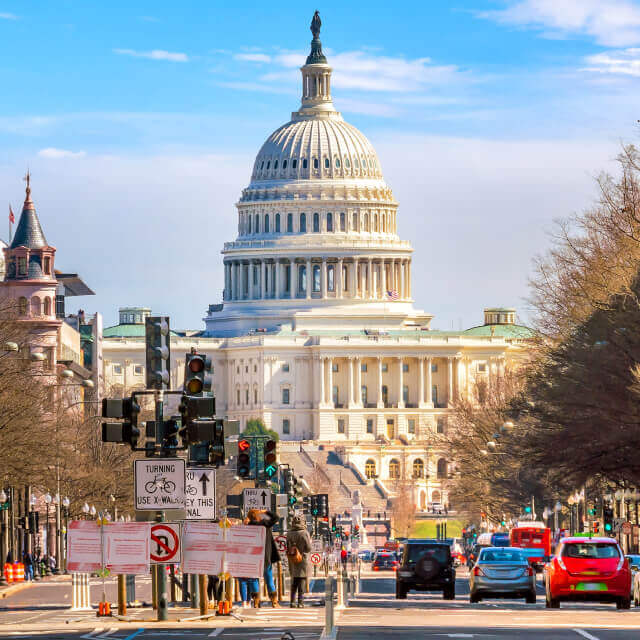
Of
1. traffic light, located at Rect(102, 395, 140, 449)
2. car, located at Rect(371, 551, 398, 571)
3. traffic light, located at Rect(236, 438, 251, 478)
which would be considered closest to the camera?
traffic light, located at Rect(102, 395, 140, 449)

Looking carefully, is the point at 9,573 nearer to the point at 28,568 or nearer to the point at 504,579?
the point at 28,568

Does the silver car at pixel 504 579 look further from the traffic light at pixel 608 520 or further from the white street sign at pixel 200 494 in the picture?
the traffic light at pixel 608 520

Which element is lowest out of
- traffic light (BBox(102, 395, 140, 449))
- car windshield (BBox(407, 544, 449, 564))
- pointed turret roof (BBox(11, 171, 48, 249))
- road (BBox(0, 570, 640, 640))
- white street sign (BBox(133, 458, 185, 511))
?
road (BBox(0, 570, 640, 640))

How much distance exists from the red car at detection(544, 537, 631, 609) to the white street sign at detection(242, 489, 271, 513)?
7004mm

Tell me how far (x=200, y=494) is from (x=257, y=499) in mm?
11002

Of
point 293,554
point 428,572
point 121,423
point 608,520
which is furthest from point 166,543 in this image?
point 608,520

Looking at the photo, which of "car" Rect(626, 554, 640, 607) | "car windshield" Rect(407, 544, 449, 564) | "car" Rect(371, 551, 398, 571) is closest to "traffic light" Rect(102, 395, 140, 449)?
"car" Rect(626, 554, 640, 607)

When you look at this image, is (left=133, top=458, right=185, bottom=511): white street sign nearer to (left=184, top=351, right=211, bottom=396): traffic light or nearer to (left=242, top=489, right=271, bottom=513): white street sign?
(left=184, top=351, right=211, bottom=396): traffic light

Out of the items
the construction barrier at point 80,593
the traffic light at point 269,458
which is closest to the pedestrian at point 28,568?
the traffic light at point 269,458

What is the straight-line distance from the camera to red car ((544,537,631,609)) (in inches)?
1976

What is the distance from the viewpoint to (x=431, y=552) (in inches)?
2438

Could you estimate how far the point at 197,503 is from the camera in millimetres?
42812

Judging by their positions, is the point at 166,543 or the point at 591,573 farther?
the point at 591,573

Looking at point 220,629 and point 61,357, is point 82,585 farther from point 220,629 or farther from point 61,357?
point 61,357
